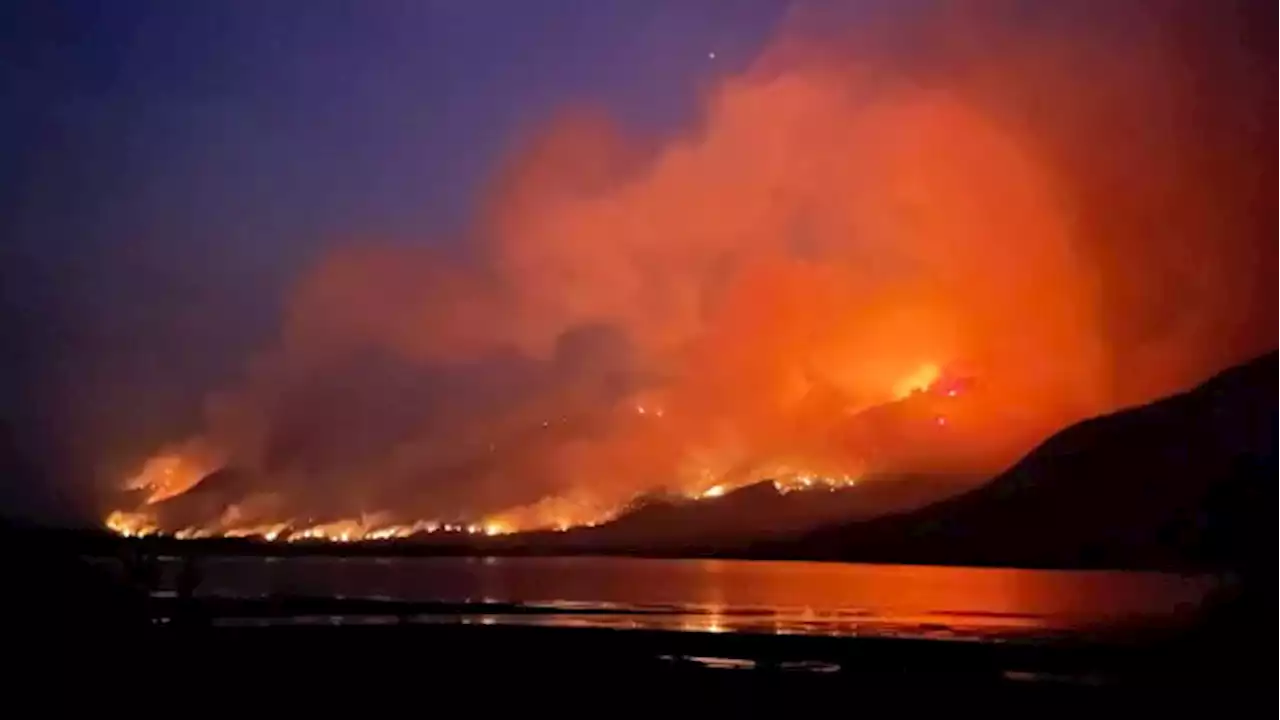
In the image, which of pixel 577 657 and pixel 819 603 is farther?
pixel 819 603

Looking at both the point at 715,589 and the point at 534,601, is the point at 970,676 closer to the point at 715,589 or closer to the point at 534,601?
the point at 534,601

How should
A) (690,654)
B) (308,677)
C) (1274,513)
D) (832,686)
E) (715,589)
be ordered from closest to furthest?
(308,677), (832,686), (690,654), (1274,513), (715,589)

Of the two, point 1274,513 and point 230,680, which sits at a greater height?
point 1274,513

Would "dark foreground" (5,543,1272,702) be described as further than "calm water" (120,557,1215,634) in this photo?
No

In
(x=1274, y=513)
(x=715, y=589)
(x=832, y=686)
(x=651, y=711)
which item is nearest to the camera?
(x=651, y=711)

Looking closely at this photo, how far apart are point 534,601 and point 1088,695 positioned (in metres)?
48.5

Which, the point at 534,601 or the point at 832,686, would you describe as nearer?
the point at 832,686

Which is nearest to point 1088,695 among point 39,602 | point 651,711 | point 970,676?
point 970,676

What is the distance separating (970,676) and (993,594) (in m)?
74.4

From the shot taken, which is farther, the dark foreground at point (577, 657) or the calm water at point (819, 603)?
the calm water at point (819, 603)

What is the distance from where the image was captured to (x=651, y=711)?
27578mm

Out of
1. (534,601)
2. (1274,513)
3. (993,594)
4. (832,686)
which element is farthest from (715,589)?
(832,686)

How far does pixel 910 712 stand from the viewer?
93.7 ft

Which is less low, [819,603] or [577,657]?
[819,603]
